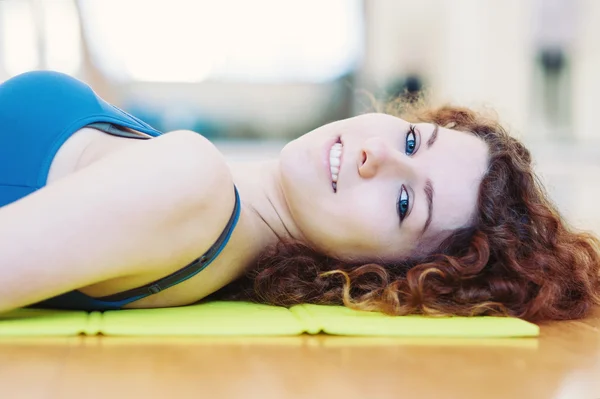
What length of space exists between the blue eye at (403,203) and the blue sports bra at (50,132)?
347mm

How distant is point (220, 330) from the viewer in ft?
3.93

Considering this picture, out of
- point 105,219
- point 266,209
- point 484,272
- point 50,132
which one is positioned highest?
point 50,132

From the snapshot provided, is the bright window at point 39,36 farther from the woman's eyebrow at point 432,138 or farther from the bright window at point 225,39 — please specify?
the woman's eyebrow at point 432,138

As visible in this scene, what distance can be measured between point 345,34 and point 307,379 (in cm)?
620

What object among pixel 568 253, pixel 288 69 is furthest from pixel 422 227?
pixel 288 69

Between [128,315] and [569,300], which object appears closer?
[128,315]

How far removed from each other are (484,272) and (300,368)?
2.10ft

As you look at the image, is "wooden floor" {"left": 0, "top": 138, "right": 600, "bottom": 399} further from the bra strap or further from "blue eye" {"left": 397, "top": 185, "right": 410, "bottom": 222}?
"blue eye" {"left": 397, "top": 185, "right": 410, "bottom": 222}

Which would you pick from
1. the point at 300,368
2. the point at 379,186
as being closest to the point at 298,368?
the point at 300,368

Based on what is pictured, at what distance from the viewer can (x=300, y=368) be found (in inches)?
39.9

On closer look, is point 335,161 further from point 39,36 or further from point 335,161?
point 39,36

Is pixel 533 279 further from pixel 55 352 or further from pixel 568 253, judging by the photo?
pixel 55 352

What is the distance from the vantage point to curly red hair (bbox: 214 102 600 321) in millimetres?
1435

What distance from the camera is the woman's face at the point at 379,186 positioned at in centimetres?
144
